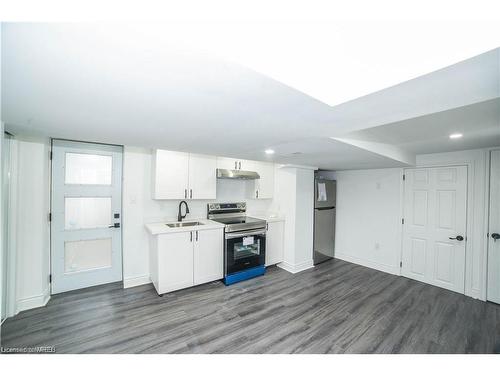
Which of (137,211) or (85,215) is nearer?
(85,215)

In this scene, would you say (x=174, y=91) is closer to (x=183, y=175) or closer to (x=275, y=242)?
(x=183, y=175)

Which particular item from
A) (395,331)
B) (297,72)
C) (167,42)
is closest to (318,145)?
(297,72)

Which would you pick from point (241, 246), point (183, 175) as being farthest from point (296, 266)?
point (183, 175)

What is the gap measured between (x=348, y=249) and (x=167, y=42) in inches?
189

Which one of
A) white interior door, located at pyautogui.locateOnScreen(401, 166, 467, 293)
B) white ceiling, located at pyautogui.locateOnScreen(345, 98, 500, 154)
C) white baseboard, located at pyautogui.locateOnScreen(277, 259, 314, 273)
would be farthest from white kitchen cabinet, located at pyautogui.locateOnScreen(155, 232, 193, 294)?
white interior door, located at pyautogui.locateOnScreen(401, 166, 467, 293)

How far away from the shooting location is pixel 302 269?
3.81 meters

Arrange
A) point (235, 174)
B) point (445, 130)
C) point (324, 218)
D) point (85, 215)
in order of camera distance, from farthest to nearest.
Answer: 1. point (324, 218)
2. point (235, 174)
3. point (85, 215)
4. point (445, 130)

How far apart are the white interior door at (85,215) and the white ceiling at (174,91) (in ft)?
3.48

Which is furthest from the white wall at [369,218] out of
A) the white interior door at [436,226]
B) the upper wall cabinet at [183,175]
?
the upper wall cabinet at [183,175]

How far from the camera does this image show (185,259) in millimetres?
2891

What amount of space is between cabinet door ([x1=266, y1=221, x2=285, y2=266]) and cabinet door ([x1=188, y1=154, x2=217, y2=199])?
4.23 ft

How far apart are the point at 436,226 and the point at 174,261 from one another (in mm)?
4169

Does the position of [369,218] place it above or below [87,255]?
above

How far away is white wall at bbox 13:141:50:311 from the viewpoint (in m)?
2.31
